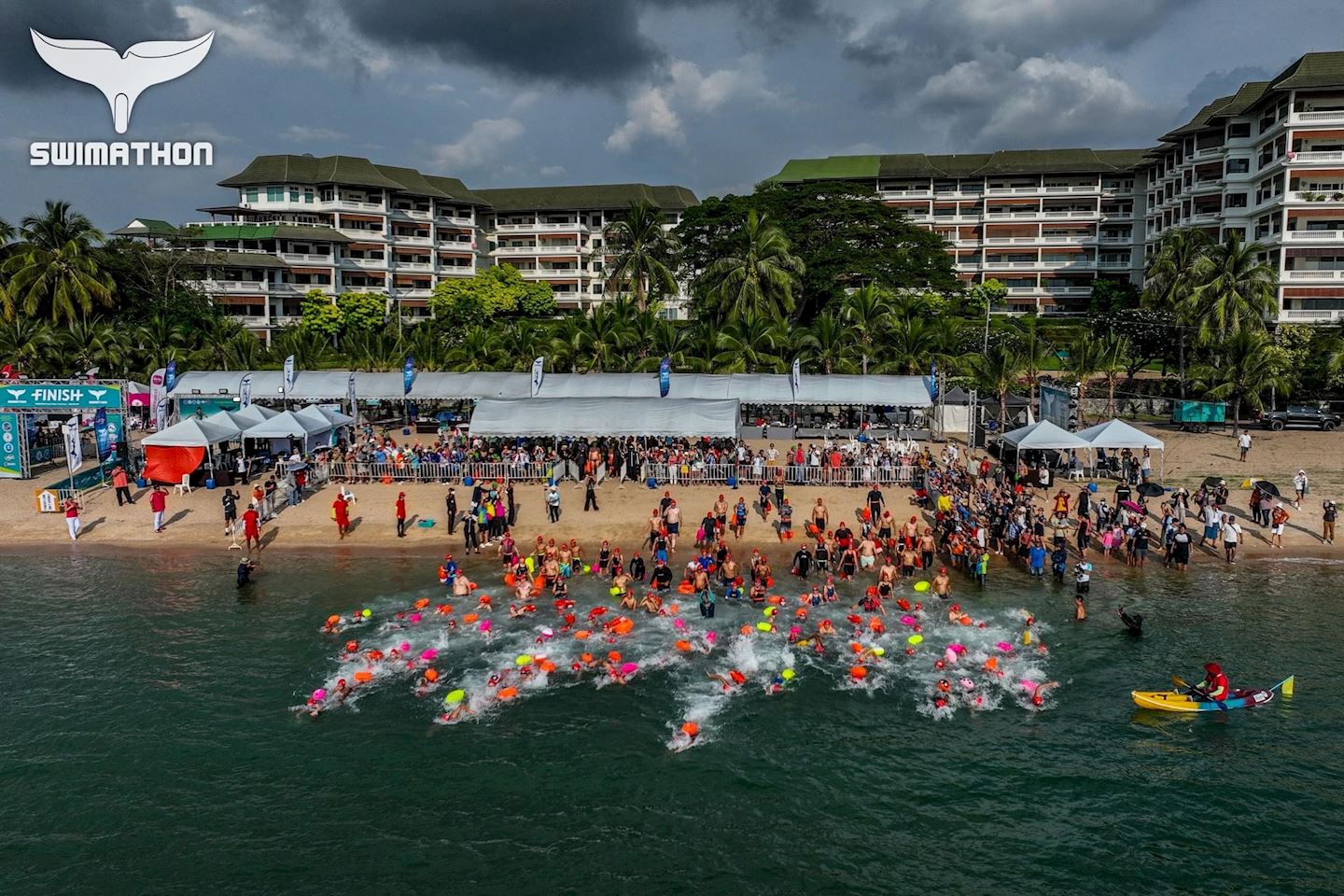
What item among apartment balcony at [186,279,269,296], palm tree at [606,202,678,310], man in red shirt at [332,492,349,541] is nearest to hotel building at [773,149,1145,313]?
palm tree at [606,202,678,310]

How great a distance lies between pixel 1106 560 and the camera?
86.5ft

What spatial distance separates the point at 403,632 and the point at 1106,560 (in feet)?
66.6

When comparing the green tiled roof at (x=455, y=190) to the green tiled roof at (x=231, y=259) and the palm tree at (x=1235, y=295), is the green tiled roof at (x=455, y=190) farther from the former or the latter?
the palm tree at (x=1235, y=295)

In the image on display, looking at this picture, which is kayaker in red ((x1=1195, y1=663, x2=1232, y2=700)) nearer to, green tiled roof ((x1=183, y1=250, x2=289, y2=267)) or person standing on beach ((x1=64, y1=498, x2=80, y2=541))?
person standing on beach ((x1=64, y1=498, x2=80, y2=541))

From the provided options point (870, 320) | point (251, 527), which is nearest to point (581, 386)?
point (870, 320)

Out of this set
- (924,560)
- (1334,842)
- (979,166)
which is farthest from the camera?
(979,166)

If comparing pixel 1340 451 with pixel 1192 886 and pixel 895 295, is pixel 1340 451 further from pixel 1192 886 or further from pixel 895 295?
pixel 1192 886

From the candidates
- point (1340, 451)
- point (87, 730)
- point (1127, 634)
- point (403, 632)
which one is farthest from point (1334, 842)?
point (1340, 451)

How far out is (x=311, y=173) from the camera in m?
89.1

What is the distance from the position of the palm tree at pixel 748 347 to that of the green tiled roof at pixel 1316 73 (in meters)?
42.8

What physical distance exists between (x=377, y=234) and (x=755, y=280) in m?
50.8

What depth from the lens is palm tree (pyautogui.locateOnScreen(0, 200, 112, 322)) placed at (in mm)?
59125

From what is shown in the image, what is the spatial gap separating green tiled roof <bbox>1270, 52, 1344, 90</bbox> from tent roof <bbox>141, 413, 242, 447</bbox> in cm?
7058

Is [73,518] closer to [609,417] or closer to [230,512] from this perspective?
[230,512]
